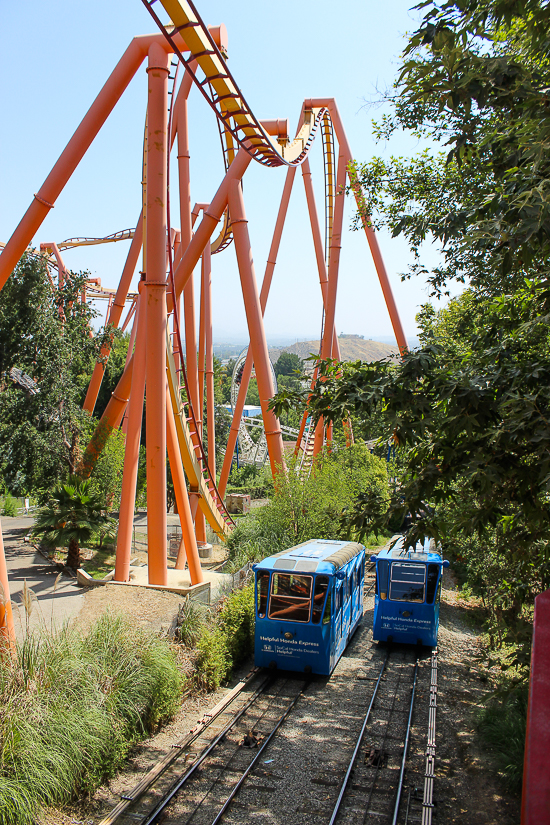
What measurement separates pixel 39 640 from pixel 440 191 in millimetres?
8490

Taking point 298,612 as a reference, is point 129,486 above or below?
above

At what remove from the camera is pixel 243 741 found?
7.53 meters

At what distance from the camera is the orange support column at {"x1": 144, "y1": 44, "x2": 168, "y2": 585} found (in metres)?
10.8

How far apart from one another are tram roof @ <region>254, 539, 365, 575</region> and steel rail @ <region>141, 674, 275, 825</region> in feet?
6.09

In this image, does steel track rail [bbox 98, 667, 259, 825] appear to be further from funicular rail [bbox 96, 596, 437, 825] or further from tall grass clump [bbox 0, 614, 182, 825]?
tall grass clump [bbox 0, 614, 182, 825]

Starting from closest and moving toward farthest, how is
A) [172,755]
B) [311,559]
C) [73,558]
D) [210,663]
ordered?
[172,755] < [210,663] < [311,559] < [73,558]

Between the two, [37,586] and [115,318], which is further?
[115,318]

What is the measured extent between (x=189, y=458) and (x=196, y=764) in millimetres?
9700

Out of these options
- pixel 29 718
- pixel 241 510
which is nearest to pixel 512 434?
pixel 29 718

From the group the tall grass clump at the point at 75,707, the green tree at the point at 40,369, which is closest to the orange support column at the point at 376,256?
the green tree at the point at 40,369

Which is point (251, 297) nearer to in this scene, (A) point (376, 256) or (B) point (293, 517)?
(A) point (376, 256)

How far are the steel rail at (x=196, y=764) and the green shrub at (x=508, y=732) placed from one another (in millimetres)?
3168

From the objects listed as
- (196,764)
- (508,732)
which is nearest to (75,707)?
(196,764)

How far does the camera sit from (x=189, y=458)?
16.0 metres
